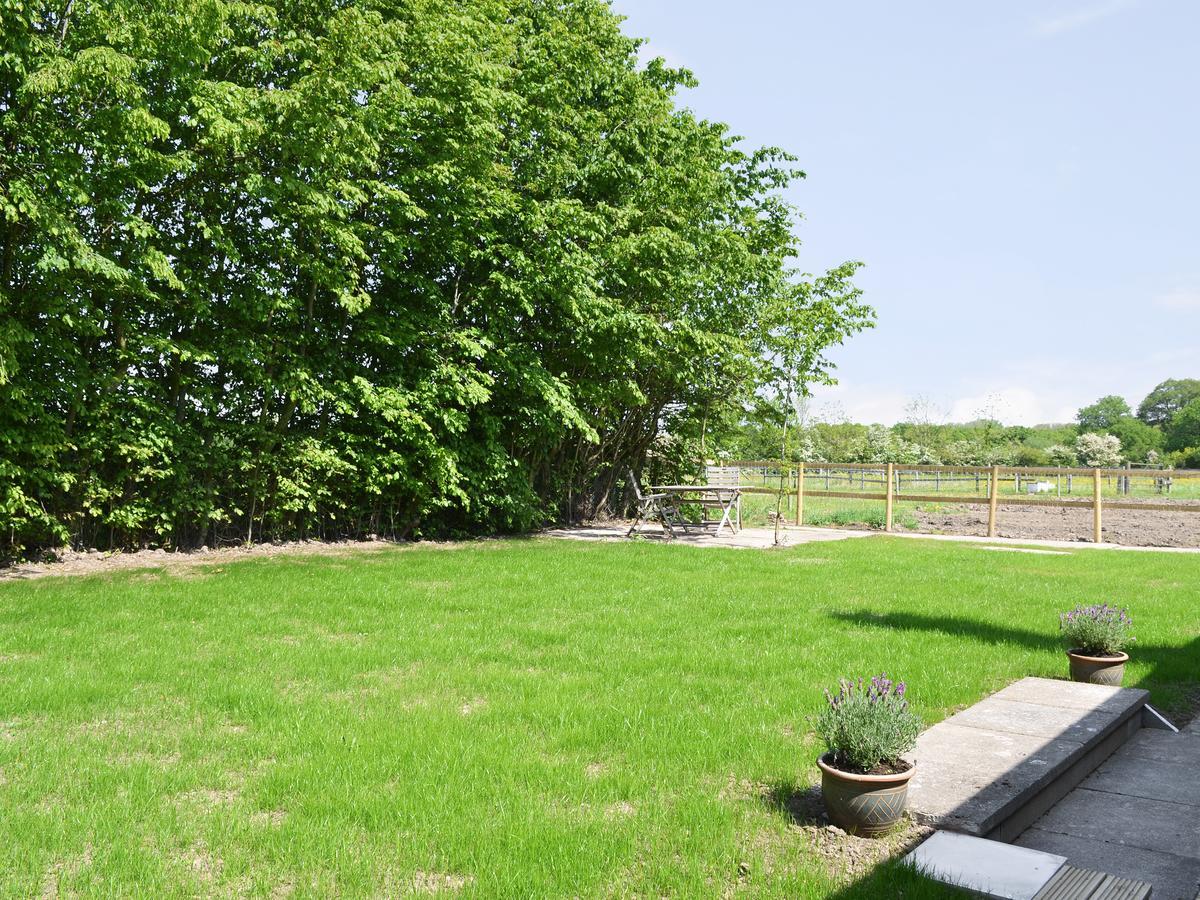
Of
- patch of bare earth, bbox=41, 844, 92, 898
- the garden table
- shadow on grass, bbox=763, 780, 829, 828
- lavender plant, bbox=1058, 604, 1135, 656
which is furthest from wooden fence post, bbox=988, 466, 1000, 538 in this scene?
patch of bare earth, bbox=41, 844, 92, 898

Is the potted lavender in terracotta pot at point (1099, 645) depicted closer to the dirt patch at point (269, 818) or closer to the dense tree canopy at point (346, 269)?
the dirt patch at point (269, 818)

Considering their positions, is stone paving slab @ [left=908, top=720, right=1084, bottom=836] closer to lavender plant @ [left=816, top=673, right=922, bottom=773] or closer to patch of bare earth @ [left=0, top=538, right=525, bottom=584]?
lavender plant @ [left=816, top=673, right=922, bottom=773]

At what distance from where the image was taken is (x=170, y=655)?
17.7 ft

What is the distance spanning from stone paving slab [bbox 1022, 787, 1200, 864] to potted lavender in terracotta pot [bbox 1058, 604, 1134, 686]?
5.38ft

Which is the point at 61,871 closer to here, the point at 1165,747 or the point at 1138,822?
the point at 1138,822

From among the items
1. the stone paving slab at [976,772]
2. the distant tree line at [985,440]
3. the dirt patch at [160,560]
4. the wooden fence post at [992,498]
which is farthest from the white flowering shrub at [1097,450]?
the stone paving slab at [976,772]

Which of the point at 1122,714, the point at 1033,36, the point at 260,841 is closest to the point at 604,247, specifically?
the point at 1033,36

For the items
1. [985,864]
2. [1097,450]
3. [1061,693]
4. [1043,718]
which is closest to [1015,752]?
[1043,718]

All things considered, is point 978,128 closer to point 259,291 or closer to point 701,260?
point 701,260

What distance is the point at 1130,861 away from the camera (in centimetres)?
294

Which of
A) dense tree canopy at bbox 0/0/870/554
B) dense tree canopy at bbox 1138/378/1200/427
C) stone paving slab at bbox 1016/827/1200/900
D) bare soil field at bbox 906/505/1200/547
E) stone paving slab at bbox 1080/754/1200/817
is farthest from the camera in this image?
dense tree canopy at bbox 1138/378/1200/427

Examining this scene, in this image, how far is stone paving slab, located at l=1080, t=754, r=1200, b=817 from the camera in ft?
12.0

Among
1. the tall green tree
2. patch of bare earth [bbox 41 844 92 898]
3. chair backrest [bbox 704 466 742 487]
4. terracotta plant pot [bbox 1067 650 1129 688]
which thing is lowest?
patch of bare earth [bbox 41 844 92 898]

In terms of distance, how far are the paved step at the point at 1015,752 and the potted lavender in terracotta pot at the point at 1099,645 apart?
262 millimetres
